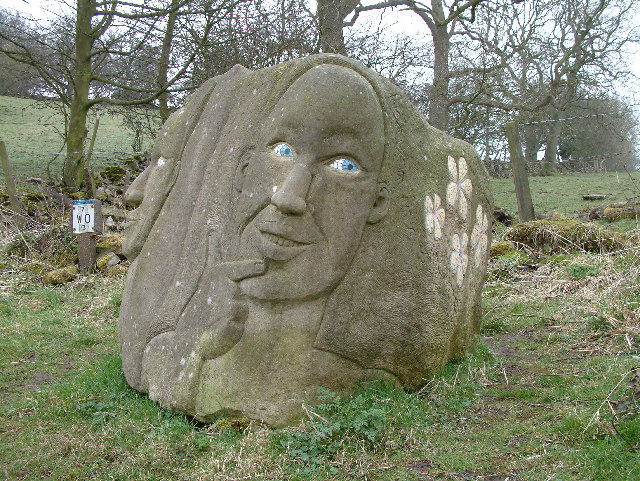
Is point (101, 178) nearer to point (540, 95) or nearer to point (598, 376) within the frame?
point (540, 95)

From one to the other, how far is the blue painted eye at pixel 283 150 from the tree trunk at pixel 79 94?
9289 mm

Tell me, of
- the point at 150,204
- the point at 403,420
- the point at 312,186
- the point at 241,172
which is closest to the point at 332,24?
the point at 150,204

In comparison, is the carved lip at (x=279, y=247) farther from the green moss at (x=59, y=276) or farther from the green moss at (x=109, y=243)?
the green moss at (x=109, y=243)

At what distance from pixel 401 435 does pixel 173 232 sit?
2.06 meters

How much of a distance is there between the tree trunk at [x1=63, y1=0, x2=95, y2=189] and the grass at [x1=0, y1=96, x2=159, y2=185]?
70cm

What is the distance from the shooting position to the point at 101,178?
567 inches

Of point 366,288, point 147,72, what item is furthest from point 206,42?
point 366,288

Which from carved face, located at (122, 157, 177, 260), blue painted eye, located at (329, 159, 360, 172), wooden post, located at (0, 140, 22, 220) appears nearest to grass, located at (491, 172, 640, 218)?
wooden post, located at (0, 140, 22, 220)

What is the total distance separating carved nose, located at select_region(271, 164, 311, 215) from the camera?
394cm

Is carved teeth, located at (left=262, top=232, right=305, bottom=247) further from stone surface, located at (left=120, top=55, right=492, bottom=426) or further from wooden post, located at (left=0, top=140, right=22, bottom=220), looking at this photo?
wooden post, located at (left=0, top=140, right=22, bottom=220)

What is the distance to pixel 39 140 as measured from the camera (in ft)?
74.6

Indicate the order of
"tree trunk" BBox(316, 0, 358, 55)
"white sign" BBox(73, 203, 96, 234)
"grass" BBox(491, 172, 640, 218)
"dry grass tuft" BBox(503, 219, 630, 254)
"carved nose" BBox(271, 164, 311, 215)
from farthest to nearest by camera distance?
"grass" BBox(491, 172, 640, 218), "tree trunk" BBox(316, 0, 358, 55), "white sign" BBox(73, 203, 96, 234), "dry grass tuft" BBox(503, 219, 630, 254), "carved nose" BBox(271, 164, 311, 215)

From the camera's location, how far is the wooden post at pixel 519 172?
10938mm

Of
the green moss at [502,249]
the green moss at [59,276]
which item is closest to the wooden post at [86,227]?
the green moss at [59,276]
